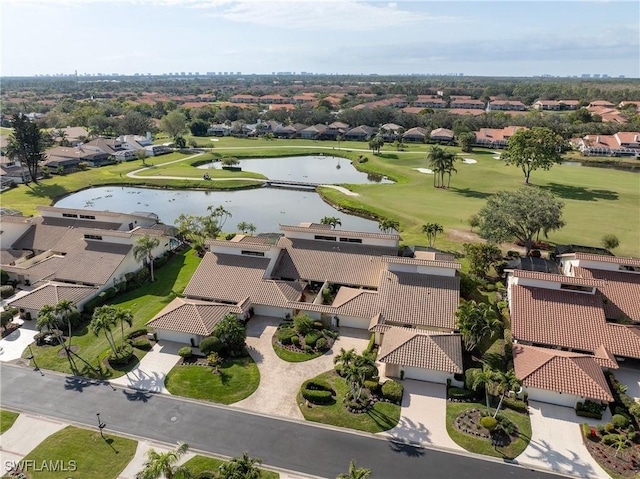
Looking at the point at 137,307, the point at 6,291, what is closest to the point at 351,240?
the point at 137,307

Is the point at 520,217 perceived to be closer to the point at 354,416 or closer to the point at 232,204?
the point at 354,416

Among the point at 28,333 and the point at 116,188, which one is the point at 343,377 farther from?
the point at 116,188

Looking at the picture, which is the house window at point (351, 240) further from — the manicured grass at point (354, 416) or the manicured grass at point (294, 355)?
the manicured grass at point (354, 416)

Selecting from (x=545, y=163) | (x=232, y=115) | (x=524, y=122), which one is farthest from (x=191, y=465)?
(x=232, y=115)

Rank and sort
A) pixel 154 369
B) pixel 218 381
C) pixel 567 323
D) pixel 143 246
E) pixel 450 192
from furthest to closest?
1. pixel 450 192
2. pixel 143 246
3. pixel 567 323
4. pixel 154 369
5. pixel 218 381

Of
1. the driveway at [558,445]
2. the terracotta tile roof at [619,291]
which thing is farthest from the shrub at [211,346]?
the terracotta tile roof at [619,291]

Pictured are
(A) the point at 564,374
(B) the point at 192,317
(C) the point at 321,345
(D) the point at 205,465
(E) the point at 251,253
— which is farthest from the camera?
(E) the point at 251,253

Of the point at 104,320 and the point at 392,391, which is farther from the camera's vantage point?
the point at 104,320

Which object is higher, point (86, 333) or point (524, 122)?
point (524, 122)

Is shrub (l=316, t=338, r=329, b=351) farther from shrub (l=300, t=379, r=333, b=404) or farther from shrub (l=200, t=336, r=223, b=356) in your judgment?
shrub (l=200, t=336, r=223, b=356)
